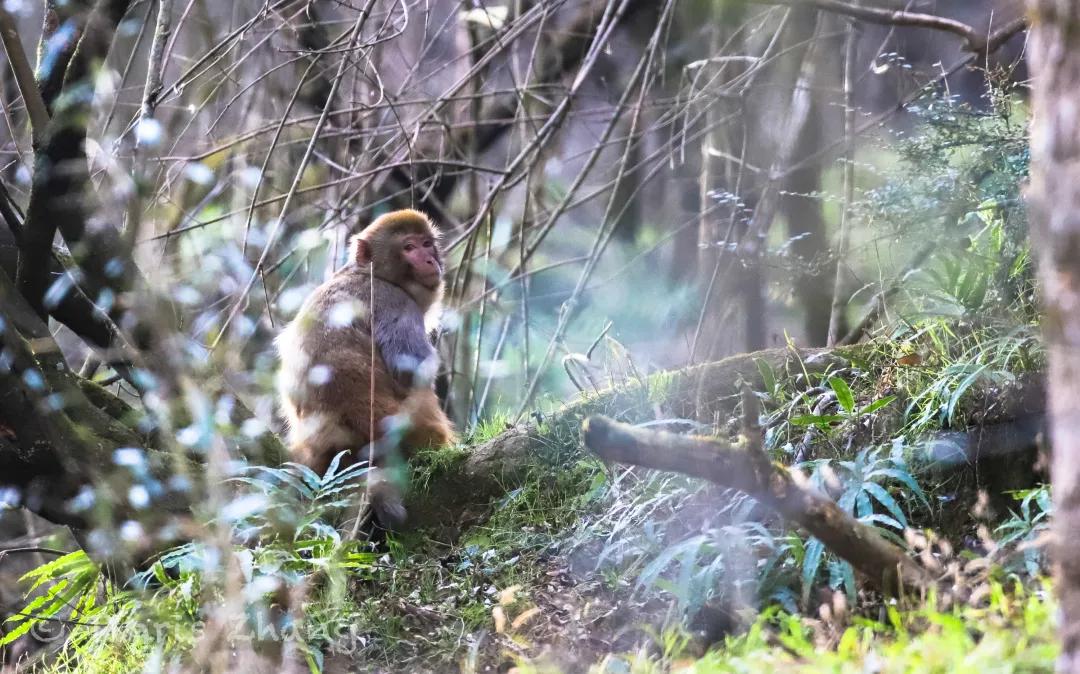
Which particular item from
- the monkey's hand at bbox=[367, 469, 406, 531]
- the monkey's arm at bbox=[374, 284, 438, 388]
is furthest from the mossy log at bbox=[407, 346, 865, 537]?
the monkey's arm at bbox=[374, 284, 438, 388]

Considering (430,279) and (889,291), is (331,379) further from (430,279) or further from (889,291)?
(889,291)

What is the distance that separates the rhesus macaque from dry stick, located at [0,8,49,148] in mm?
1564

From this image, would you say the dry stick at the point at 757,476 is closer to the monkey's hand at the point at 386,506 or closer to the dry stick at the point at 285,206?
the monkey's hand at the point at 386,506

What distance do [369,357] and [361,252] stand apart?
37.5 inches

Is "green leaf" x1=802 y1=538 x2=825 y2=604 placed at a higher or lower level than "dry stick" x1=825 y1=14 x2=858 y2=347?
lower

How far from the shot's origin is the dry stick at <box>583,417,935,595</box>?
8.50 ft

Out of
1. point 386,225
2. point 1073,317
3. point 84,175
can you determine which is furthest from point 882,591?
point 386,225

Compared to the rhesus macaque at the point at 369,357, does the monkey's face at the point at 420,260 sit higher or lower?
higher

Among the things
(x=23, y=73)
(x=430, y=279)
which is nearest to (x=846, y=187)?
(x=430, y=279)

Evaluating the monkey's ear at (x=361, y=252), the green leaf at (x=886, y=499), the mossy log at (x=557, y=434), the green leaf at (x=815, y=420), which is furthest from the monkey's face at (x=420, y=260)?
the green leaf at (x=886, y=499)

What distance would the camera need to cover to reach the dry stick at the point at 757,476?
8.50 feet

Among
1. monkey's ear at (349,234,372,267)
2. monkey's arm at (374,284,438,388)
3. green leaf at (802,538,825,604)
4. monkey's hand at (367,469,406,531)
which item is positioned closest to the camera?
green leaf at (802,538,825,604)

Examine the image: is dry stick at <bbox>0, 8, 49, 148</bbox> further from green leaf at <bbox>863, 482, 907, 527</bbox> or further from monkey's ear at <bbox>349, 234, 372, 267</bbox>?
green leaf at <bbox>863, 482, 907, 527</bbox>

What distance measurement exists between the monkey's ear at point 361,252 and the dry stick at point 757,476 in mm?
4132
